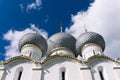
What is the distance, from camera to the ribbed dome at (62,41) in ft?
66.9

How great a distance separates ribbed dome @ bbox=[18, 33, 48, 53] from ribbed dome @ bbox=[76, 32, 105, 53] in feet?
9.23

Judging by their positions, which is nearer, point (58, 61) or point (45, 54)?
point (58, 61)

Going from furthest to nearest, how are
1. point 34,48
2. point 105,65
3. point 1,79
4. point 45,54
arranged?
point 45,54, point 34,48, point 105,65, point 1,79

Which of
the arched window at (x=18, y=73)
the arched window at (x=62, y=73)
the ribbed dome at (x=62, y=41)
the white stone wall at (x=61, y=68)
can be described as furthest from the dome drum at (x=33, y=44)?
the arched window at (x=62, y=73)

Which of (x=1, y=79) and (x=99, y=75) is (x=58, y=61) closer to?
(x=99, y=75)

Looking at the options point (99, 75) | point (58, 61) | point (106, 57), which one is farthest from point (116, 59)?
point (58, 61)

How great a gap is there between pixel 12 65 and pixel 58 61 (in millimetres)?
3058

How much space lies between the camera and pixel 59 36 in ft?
68.8

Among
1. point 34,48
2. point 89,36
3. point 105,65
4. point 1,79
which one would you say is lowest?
point 1,79

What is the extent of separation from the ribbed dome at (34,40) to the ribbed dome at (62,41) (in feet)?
5.20

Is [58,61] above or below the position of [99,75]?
above

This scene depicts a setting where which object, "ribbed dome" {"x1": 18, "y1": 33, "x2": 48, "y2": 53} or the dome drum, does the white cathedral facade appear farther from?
"ribbed dome" {"x1": 18, "y1": 33, "x2": 48, "y2": 53}

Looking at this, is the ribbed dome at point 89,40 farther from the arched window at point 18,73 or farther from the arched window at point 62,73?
the arched window at point 18,73

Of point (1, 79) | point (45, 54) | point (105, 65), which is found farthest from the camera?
point (45, 54)
